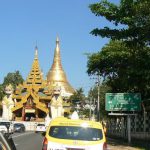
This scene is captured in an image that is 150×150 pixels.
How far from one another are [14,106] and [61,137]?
8198cm

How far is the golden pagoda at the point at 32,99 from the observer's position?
305ft

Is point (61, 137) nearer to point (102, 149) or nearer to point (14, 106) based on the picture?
point (102, 149)

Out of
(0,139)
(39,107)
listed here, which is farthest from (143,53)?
(39,107)

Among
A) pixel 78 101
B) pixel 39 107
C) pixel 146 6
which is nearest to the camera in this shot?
pixel 146 6

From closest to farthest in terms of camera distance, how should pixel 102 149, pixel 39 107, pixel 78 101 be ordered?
1. pixel 102 149
2. pixel 39 107
3. pixel 78 101

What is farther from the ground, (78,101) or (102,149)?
(78,101)

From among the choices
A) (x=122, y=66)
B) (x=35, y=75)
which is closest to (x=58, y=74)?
(x=35, y=75)

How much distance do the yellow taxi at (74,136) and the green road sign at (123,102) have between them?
70.6 ft

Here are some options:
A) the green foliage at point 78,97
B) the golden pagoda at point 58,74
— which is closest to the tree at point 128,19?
the green foliage at point 78,97

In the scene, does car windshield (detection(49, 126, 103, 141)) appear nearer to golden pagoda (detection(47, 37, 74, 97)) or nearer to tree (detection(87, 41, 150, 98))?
tree (detection(87, 41, 150, 98))

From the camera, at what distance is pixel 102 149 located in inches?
521

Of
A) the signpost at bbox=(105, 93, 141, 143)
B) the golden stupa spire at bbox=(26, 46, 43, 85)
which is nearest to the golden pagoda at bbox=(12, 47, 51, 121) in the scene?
the golden stupa spire at bbox=(26, 46, 43, 85)

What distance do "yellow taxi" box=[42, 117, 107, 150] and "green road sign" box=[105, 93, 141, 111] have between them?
2151 cm

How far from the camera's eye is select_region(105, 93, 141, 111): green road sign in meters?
35.2
